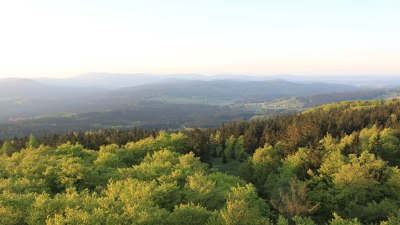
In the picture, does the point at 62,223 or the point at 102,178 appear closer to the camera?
the point at 62,223

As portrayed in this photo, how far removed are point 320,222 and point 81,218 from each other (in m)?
43.7

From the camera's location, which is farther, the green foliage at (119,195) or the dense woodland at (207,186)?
the dense woodland at (207,186)

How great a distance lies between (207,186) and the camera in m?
53.9

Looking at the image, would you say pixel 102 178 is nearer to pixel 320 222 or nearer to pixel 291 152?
pixel 320 222

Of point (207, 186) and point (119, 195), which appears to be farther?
point (207, 186)

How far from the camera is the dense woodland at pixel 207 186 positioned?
140 feet

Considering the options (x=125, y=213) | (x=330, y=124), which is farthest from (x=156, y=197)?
(x=330, y=124)

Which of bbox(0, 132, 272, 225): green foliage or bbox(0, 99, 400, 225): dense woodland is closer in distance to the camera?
bbox(0, 132, 272, 225): green foliage

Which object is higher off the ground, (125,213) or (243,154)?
(125,213)

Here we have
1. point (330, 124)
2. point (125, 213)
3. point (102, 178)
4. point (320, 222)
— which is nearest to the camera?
point (125, 213)

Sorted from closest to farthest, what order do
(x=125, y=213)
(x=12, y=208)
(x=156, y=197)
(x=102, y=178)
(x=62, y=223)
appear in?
1. (x=62, y=223)
2. (x=125, y=213)
3. (x=12, y=208)
4. (x=156, y=197)
5. (x=102, y=178)

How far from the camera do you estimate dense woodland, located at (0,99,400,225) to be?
4256 centimetres

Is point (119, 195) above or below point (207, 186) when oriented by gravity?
below

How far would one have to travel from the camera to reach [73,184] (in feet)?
217
